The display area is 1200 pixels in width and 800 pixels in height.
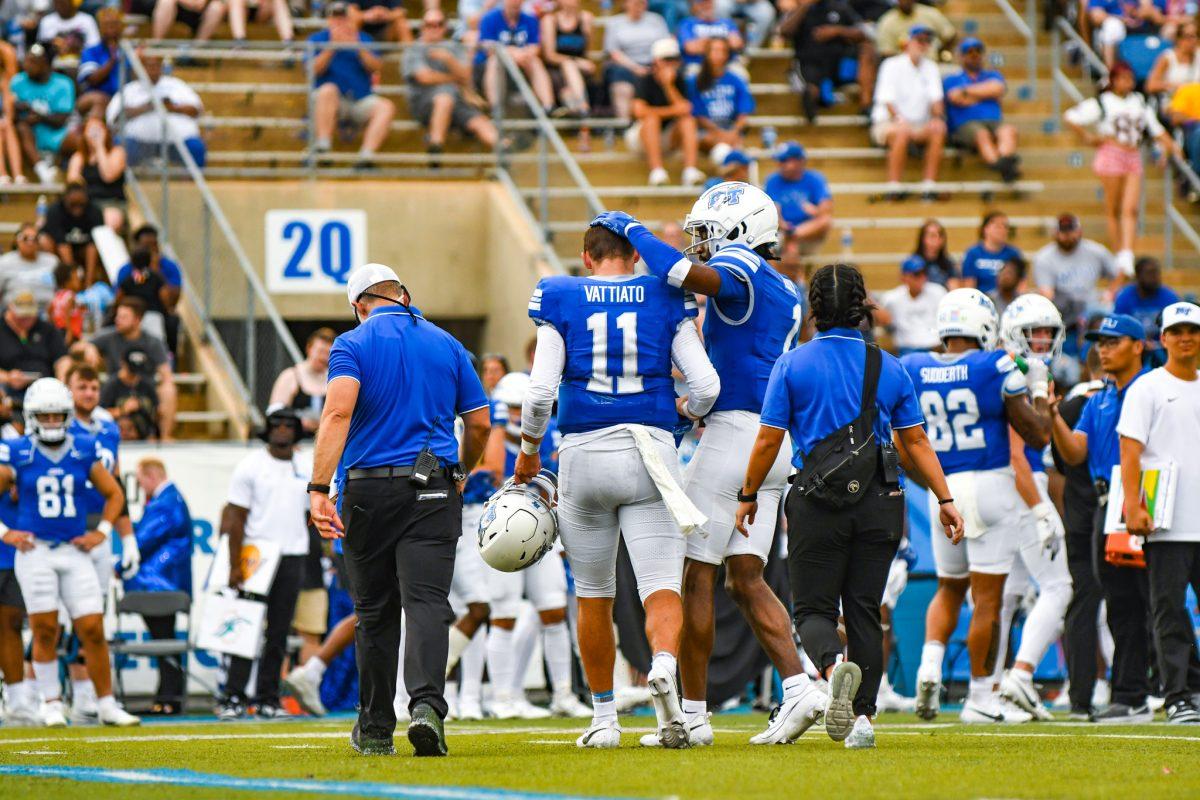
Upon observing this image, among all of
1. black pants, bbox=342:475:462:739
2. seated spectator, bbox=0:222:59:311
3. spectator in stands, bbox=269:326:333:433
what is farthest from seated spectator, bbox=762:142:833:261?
black pants, bbox=342:475:462:739

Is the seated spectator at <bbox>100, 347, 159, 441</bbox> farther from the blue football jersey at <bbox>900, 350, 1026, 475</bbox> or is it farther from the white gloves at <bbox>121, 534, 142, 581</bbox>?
the blue football jersey at <bbox>900, 350, 1026, 475</bbox>

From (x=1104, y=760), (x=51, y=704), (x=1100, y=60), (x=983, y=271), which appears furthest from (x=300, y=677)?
(x=1100, y=60)

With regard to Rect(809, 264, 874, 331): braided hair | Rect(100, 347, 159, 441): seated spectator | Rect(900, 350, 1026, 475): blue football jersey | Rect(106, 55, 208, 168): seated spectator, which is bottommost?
Rect(100, 347, 159, 441): seated spectator

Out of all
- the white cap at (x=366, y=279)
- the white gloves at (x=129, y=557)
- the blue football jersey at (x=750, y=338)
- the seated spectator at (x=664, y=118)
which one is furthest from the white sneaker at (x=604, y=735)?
the seated spectator at (x=664, y=118)

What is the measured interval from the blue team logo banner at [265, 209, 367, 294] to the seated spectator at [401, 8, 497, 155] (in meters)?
1.43

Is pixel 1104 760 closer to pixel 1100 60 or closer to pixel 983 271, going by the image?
pixel 983 271

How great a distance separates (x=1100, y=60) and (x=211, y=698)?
13277mm

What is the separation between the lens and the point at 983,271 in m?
19.6

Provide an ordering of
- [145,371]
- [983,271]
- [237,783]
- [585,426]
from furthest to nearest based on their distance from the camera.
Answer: [983,271]
[145,371]
[585,426]
[237,783]

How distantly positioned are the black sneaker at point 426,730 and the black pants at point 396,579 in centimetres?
4

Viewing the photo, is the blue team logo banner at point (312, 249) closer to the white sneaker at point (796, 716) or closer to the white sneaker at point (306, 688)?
the white sneaker at point (306, 688)

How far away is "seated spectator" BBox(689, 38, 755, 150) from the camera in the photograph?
71.0 feet

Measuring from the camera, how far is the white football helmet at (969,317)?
12000 millimetres

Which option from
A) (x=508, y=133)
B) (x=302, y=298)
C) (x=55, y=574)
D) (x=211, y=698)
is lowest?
(x=211, y=698)
